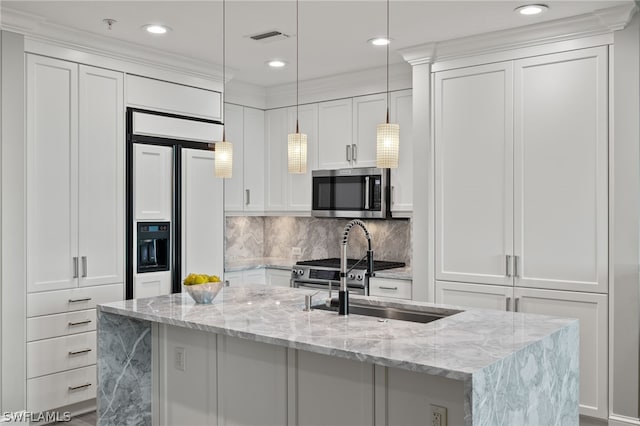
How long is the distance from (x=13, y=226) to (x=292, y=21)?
85.2 inches

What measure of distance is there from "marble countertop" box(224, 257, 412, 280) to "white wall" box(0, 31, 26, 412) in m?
1.84

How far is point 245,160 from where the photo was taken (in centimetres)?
552

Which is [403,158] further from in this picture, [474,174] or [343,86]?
[343,86]

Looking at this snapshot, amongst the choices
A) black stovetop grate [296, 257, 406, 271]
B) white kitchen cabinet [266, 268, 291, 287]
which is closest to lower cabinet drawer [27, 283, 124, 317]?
white kitchen cabinet [266, 268, 291, 287]

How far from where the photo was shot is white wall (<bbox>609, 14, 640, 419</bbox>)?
3426 millimetres

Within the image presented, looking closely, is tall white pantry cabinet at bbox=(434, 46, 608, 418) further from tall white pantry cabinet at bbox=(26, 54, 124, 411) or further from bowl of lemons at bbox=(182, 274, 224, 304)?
tall white pantry cabinet at bbox=(26, 54, 124, 411)

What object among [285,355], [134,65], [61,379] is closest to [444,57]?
[134,65]

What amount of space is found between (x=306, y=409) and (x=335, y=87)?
331 centimetres

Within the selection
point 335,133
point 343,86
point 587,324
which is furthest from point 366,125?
point 587,324

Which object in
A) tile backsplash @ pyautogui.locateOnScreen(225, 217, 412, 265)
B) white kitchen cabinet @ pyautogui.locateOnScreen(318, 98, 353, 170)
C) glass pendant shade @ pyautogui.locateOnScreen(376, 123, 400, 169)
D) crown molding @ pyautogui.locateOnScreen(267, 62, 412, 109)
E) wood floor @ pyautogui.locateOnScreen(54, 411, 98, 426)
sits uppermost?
crown molding @ pyautogui.locateOnScreen(267, 62, 412, 109)

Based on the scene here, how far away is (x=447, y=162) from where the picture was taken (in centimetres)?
419

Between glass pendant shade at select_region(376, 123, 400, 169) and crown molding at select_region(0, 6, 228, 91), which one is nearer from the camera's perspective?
glass pendant shade at select_region(376, 123, 400, 169)

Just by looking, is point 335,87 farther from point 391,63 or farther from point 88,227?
point 88,227

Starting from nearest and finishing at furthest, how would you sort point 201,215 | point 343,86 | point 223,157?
point 223,157
point 201,215
point 343,86
